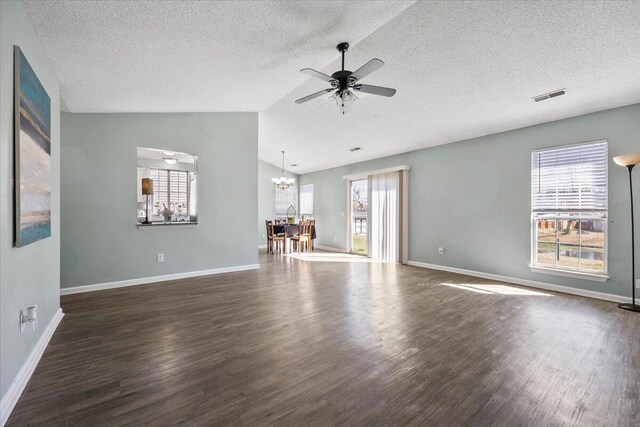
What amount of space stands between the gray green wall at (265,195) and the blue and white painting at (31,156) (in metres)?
6.42

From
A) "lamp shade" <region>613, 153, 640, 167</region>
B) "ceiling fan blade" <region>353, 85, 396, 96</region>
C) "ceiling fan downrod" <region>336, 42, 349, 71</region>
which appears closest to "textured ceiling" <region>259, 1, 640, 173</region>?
"ceiling fan downrod" <region>336, 42, 349, 71</region>

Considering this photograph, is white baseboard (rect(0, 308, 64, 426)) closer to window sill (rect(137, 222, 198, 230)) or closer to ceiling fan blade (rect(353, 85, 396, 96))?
window sill (rect(137, 222, 198, 230))

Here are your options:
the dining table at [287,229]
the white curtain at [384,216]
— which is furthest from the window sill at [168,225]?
the white curtain at [384,216]

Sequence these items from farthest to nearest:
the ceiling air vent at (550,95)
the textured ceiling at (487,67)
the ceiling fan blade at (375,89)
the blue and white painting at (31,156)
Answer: the ceiling air vent at (550,95)
the ceiling fan blade at (375,89)
the textured ceiling at (487,67)
the blue and white painting at (31,156)

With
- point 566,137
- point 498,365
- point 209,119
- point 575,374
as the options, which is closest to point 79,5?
point 209,119

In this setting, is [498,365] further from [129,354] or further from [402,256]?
[402,256]

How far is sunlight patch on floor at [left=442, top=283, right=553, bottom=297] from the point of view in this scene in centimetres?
414

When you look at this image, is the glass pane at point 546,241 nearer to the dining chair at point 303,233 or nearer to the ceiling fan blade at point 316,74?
the ceiling fan blade at point 316,74

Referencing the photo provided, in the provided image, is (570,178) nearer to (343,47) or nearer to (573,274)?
(573,274)

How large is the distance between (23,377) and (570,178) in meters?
6.24

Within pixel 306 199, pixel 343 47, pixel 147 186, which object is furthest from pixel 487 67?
pixel 306 199

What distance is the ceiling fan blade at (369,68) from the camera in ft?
8.08

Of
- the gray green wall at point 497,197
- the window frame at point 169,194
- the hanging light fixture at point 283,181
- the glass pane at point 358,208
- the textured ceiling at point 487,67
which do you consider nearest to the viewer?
the textured ceiling at point 487,67

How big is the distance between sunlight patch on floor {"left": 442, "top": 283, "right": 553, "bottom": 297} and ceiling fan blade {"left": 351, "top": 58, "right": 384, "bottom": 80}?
3.44 metres
